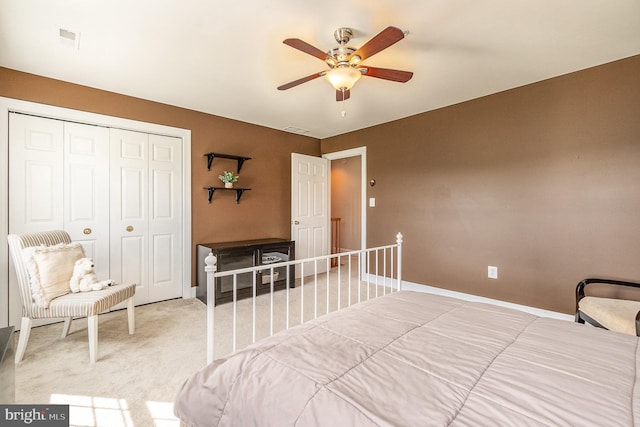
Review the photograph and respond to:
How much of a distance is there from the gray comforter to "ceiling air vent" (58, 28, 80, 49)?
248 cm

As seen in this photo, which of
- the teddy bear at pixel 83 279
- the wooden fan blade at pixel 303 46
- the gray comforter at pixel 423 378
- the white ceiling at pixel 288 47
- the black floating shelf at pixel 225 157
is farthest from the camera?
the black floating shelf at pixel 225 157

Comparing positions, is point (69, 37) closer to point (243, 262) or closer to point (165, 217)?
point (165, 217)

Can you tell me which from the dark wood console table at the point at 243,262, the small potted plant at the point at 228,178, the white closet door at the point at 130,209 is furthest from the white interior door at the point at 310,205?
the white closet door at the point at 130,209

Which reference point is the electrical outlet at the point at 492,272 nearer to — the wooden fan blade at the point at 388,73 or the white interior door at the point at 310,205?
the wooden fan blade at the point at 388,73

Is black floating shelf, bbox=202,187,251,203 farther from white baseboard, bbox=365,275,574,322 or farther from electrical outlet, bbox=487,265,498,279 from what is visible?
electrical outlet, bbox=487,265,498,279

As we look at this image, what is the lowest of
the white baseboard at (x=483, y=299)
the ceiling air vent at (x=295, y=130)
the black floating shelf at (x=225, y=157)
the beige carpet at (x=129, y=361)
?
the beige carpet at (x=129, y=361)

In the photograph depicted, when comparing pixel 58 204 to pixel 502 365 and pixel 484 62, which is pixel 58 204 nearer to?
pixel 502 365

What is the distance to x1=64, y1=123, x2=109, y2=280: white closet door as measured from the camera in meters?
2.88

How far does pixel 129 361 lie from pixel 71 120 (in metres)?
2.38

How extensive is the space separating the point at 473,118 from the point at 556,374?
2.98m

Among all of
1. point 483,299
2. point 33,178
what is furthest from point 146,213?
point 483,299

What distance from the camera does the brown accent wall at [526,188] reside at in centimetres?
249

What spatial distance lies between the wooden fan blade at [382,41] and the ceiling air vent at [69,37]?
1997 mm

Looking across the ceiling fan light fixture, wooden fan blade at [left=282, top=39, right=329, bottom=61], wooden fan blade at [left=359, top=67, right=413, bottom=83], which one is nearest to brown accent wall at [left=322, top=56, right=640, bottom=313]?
wooden fan blade at [left=359, top=67, right=413, bottom=83]
